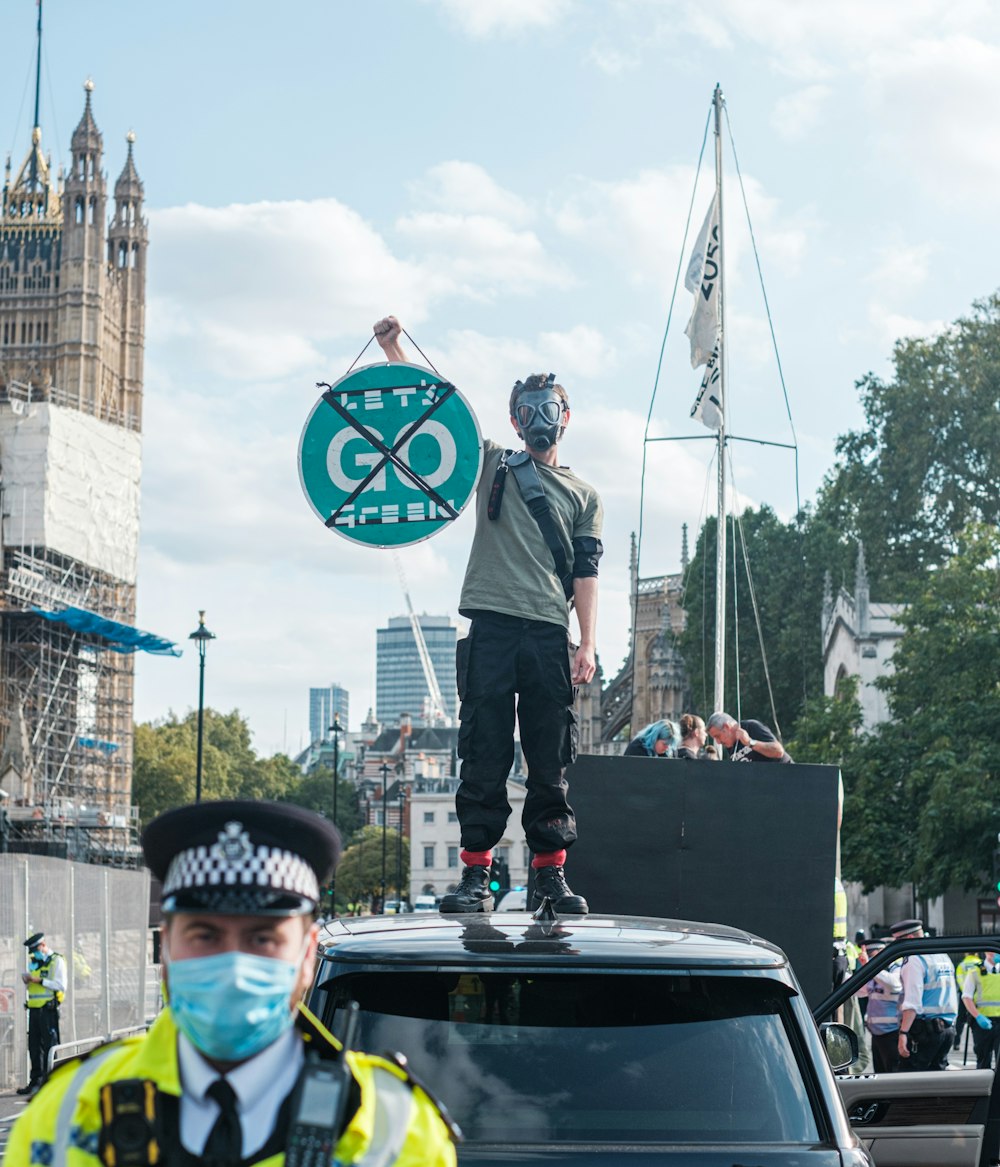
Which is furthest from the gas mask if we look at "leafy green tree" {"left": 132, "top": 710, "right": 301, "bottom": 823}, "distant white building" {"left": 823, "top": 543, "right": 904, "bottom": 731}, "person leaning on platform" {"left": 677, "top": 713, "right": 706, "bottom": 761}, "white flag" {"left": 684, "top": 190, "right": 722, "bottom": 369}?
"leafy green tree" {"left": 132, "top": 710, "right": 301, "bottom": 823}

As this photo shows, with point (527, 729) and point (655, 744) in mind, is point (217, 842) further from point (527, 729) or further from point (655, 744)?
point (655, 744)

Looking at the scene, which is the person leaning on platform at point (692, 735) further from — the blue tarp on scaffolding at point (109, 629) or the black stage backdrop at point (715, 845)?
the blue tarp on scaffolding at point (109, 629)

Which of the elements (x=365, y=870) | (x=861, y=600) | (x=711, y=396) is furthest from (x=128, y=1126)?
(x=365, y=870)

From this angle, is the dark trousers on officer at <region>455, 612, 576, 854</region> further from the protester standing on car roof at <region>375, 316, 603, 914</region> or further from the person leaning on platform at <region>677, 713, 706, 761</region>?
the person leaning on platform at <region>677, 713, 706, 761</region>

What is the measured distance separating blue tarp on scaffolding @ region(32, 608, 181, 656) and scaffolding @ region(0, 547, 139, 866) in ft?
1.58

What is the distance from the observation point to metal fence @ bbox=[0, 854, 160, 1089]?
21672 millimetres

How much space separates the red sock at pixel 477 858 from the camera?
6.31m

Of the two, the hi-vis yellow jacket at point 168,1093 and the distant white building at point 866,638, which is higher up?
the distant white building at point 866,638

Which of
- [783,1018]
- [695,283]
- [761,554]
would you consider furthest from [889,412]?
[783,1018]

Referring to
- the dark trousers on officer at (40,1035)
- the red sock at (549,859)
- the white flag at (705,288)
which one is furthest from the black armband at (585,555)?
the white flag at (705,288)

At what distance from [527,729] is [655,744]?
120 inches

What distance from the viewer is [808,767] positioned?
7770 millimetres

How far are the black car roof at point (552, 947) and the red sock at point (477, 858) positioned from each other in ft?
5.00

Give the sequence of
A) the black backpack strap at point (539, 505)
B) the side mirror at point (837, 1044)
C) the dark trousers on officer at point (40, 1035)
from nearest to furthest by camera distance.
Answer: the side mirror at point (837, 1044) → the black backpack strap at point (539, 505) → the dark trousers on officer at point (40, 1035)
